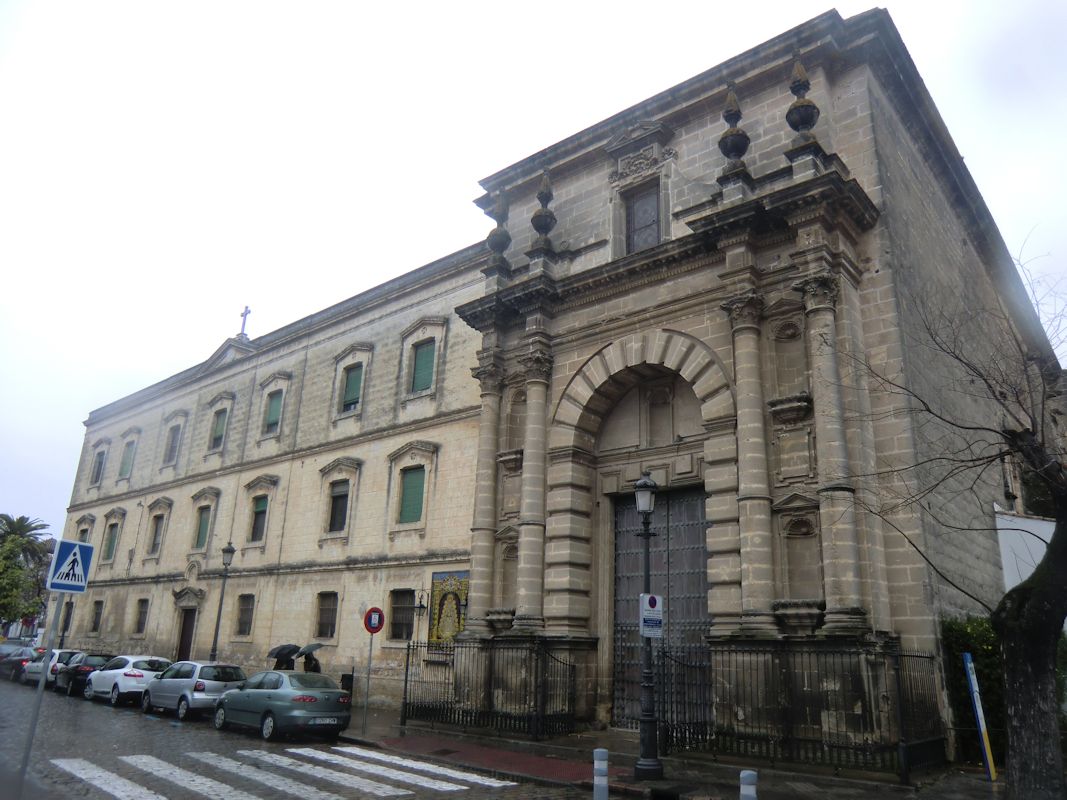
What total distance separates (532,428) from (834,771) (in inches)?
350

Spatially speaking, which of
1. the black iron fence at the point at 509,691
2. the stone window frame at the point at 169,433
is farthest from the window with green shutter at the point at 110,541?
the black iron fence at the point at 509,691

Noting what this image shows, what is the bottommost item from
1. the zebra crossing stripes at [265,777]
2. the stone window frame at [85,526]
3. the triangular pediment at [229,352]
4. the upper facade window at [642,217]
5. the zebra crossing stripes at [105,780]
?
the zebra crossing stripes at [105,780]

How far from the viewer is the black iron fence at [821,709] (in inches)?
449

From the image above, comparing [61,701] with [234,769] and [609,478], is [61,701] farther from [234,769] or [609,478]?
[609,478]

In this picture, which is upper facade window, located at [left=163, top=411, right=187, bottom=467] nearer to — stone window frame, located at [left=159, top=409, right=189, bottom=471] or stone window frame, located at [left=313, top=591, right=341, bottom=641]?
stone window frame, located at [left=159, top=409, right=189, bottom=471]

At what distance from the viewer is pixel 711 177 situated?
1708cm

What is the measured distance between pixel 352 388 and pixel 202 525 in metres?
10.2

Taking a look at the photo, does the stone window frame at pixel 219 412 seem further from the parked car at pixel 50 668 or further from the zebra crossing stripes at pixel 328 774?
the zebra crossing stripes at pixel 328 774

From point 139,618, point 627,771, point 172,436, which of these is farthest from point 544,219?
point 139,618

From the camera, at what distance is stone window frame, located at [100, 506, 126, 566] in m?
37.1

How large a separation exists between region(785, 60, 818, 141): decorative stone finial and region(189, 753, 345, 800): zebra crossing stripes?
1324 cm

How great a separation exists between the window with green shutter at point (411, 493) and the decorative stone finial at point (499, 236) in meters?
6.66

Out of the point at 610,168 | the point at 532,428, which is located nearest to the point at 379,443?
the point at 532,428

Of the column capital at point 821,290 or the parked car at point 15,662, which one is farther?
the parked car at point 15,662
